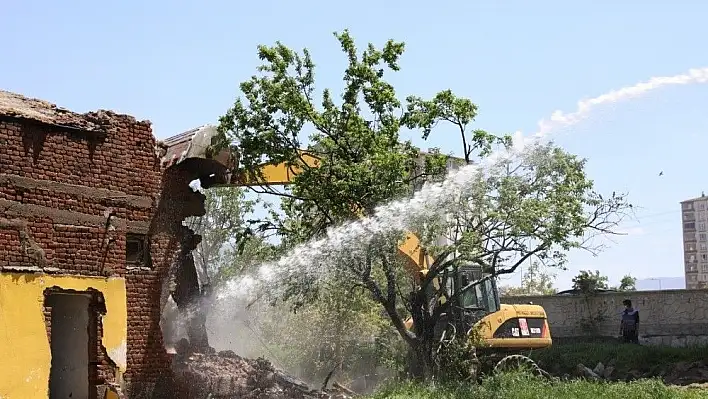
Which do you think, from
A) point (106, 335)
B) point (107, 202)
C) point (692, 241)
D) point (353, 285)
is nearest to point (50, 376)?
point (106, 335)

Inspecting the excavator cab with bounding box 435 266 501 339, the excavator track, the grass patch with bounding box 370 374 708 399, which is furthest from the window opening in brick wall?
the excavator track

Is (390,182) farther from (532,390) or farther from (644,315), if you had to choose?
(644,315)

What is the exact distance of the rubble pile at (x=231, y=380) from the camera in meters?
18.6

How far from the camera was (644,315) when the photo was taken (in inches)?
1262

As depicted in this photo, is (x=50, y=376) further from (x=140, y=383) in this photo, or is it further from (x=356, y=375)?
(x=356, y=375)

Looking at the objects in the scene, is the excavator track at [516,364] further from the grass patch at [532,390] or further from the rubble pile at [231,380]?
the rubble pile at [231,380]

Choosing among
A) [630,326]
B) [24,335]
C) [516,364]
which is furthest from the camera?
[630,326]

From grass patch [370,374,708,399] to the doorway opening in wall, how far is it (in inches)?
207

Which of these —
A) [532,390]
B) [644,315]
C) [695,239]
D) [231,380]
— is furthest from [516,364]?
[695,239]

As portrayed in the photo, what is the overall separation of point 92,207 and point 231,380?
414 centimetres

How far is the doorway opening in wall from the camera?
1762 cm

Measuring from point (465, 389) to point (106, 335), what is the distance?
640cm

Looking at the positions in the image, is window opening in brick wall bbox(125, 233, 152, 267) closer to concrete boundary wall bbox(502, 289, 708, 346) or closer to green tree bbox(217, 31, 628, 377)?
green tree bbox(217, 31, 628, 377)

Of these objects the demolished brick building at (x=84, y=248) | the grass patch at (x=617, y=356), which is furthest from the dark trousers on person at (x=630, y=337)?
the demolished brick building at (x=84, y=248)
